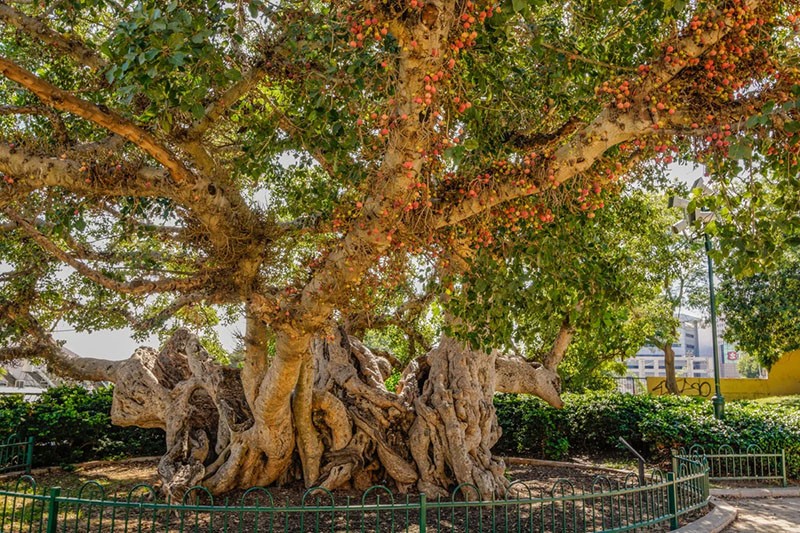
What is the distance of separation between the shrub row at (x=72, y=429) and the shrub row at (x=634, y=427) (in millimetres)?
7455

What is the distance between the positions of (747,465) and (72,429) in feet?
39.4

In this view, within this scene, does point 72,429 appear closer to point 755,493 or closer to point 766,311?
point 755,493

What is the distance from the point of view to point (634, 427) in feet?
40.3

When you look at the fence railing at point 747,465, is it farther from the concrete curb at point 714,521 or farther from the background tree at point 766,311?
the background tree at point 766,311

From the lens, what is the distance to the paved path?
7.41 m

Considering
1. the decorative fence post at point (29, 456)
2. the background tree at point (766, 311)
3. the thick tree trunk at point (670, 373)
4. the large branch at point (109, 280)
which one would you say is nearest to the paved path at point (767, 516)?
the large branch at point (109, 280)

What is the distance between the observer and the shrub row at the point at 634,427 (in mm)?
10891

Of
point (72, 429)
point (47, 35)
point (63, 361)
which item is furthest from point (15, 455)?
point (47, 35)

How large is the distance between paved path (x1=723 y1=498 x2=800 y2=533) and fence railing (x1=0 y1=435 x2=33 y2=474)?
34.8 ft

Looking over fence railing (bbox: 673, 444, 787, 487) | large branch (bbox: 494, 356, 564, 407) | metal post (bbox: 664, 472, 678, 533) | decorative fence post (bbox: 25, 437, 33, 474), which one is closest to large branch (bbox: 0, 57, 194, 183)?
metal post (bbox: 664, 472, 678, 533)

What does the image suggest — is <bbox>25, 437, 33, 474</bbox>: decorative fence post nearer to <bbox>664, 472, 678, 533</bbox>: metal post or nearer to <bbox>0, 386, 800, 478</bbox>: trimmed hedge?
<bbox>0, 386, 800, 478</bbox>: trimmed hedge

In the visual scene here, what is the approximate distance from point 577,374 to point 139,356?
13.2 meters

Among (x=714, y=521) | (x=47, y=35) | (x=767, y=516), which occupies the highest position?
(x=47, y=35)

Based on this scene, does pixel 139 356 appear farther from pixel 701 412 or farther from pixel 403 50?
pixel 701 412
